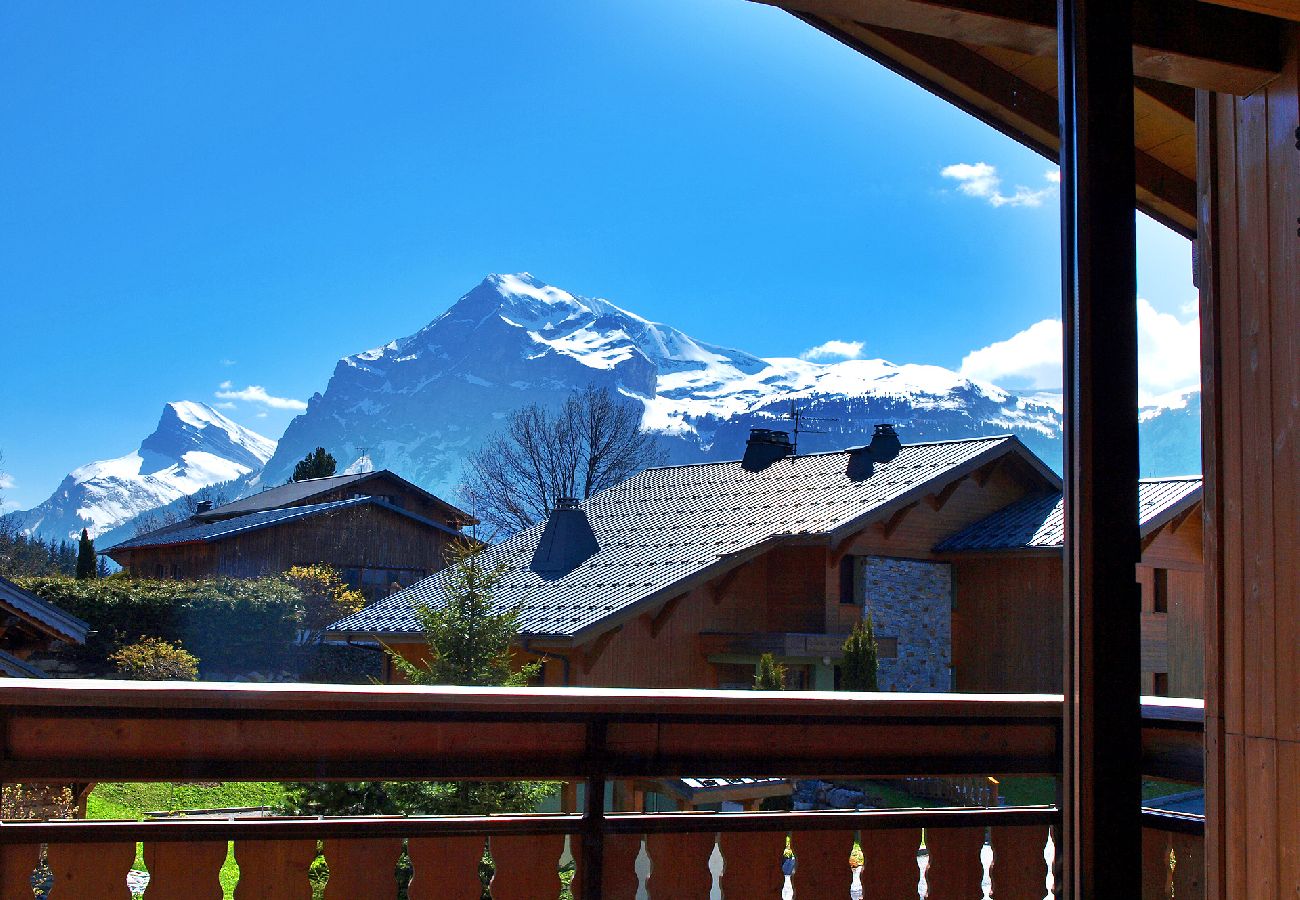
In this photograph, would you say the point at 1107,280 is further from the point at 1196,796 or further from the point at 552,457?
the point at 552,457

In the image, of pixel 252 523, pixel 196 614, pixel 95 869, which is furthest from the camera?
pixel 252 523

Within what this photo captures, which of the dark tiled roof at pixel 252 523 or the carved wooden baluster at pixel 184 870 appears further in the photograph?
the dark tiled roof at pixel 252 523

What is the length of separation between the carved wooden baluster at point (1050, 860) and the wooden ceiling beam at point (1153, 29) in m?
1.28

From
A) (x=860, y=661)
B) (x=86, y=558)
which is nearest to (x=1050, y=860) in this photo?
(x=860, y=661)

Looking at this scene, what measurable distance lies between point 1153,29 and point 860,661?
11.6 meters

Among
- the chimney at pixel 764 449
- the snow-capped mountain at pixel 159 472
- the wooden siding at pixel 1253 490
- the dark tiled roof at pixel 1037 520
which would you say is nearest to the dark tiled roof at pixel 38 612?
the wooden siding at pixel 1253 490

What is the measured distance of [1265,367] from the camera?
62.0 inches

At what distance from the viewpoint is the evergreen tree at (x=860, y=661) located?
491 inches

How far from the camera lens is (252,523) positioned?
20.6 meters

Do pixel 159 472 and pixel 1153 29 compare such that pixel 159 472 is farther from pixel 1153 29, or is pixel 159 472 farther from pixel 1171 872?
pixel 1153 29

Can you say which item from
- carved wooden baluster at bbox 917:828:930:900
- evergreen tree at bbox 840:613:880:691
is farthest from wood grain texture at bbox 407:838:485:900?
evergreen tree at bbox 840:613:880:691

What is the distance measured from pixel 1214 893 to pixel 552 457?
25.7 m

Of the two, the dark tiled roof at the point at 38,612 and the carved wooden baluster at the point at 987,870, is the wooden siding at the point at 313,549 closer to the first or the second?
the dark tiled roof at the point at 38,612

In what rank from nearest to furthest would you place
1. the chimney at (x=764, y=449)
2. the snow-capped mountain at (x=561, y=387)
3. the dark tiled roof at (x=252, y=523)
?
1. the chimney at (x=764, y=449)
2. the dark tiled roof at (x=252, y=523)
3. the snow-capped mountain at (x=561, y=387)
